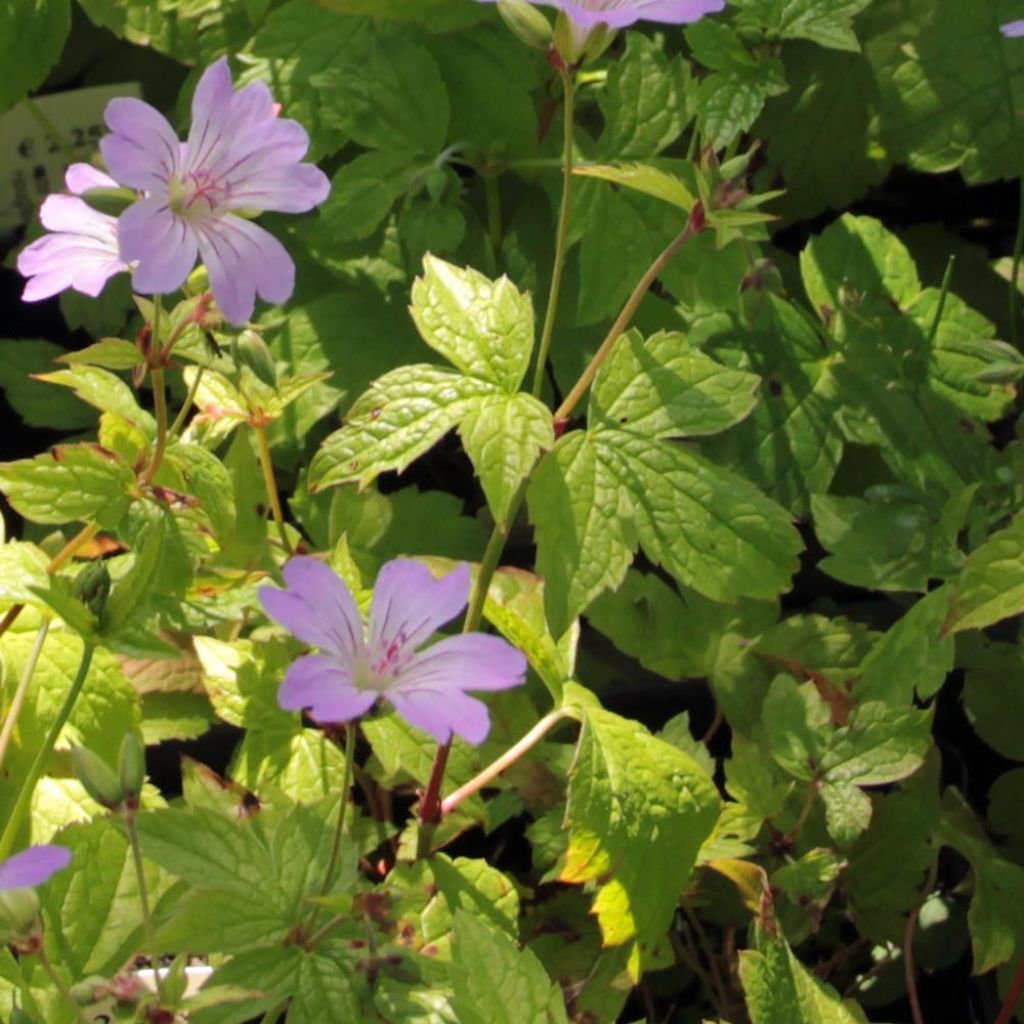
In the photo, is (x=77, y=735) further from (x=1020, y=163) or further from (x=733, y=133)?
(x=1020, y=163)

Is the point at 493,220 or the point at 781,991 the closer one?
the point at 781,991

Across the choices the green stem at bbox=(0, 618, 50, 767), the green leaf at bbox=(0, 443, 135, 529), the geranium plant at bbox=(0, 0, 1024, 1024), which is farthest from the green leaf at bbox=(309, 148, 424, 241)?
the green stem at bbox=(0, 618, 50, 767)

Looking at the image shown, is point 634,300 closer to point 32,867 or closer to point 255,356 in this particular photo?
point 255,356

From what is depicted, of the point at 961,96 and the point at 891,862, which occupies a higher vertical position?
the point at 961,96

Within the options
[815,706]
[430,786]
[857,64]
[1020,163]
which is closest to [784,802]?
[815,706]

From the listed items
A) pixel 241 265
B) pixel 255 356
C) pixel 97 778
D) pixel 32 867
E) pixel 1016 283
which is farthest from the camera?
pixel 1016 283

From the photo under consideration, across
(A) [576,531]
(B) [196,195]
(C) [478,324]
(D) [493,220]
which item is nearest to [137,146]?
(B) [196,195]

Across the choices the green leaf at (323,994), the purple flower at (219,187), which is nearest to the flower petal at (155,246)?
the purple flower at (219,187)

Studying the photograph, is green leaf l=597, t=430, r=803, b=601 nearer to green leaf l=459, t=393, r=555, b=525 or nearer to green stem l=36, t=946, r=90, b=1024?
green leaf l=459, t=393, r=555, b=525
